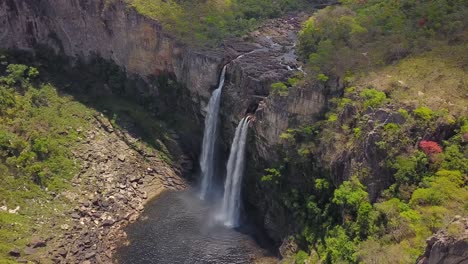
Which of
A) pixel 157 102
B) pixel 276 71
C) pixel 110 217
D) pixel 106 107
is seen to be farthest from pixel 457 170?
pixel 106 107

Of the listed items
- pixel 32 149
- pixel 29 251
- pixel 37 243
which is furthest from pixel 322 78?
pixel 32 149

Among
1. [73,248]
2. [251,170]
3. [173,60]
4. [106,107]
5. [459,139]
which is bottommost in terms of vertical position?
[73,248]

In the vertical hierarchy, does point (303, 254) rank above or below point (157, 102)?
below

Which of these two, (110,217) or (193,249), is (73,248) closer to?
(110,217)

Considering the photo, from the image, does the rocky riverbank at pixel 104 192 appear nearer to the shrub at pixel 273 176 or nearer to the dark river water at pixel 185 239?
the dark river water at pixel 185 239

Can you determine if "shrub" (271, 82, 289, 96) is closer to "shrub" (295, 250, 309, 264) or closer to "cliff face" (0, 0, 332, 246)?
"cliff face" (0, 0, 332, 246)

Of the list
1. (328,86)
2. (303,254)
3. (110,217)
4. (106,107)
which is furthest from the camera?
(106,107)

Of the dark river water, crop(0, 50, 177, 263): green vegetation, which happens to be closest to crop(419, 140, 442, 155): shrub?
the dark river water

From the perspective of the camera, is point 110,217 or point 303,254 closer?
point 303,254
